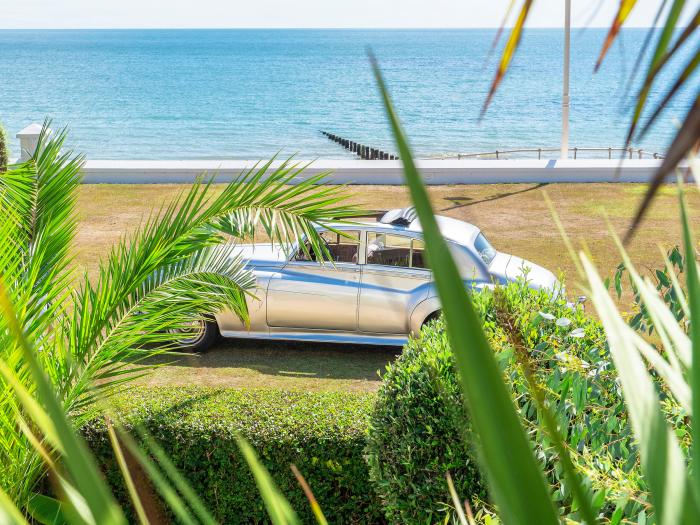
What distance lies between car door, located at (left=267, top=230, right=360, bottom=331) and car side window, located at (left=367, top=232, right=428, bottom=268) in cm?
17

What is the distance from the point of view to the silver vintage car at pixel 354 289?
8.25 metres

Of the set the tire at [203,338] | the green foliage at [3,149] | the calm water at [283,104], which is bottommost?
the calm water at [283,104]

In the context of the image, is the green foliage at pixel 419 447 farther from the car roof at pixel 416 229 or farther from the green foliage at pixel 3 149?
the green foliage at pixel 3 149

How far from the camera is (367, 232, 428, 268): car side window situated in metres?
8.44

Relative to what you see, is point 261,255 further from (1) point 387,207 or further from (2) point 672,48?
(2) point 672,48

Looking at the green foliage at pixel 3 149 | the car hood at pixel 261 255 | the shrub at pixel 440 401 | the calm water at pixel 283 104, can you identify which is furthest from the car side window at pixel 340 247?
the calm water at pixel 283 104

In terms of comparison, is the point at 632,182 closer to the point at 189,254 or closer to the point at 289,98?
the point at 189,254

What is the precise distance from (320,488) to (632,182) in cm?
1393

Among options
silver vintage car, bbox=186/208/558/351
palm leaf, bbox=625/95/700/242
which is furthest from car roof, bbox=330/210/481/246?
palm leaf, bbox=625/95/700/242

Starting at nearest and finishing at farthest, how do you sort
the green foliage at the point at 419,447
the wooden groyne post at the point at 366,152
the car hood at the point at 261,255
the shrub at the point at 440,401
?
the shrub at the point at 440,401 → the green foliage at the point at 419,447 → the car hood at the point at 261,255 → the wooden groyne post at the point at 366,152

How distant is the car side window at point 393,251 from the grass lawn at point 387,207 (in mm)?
863

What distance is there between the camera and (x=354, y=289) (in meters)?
8.28

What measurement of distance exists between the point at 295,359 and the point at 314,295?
2.54 feet

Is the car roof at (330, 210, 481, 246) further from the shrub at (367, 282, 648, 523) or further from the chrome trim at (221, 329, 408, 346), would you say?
the shrub at (367, 282, 648, 523)
